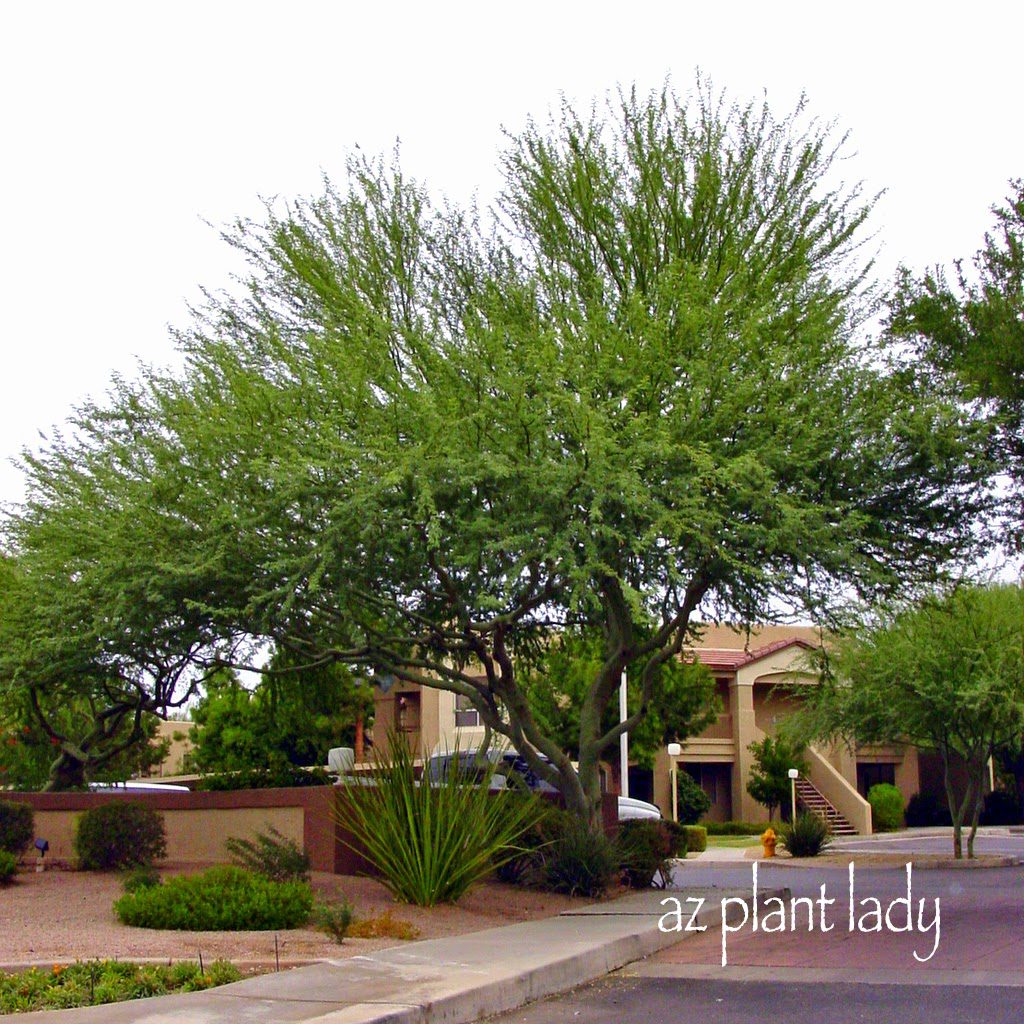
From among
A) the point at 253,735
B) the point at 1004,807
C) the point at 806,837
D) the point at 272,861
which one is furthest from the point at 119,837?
the point at 1004,807

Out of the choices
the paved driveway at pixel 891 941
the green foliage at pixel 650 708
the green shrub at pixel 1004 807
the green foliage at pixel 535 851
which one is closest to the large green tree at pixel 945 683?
the paved driveway at pixel 891 941

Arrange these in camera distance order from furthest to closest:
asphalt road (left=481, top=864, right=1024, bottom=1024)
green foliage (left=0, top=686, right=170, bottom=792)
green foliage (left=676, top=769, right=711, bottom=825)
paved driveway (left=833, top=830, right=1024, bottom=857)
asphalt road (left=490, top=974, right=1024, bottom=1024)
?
green foliage (left=676, top=769, right=711, bottom=825) < paved driveway (left=833, top=830, right=1024, bottom=857) < green foliage (left=0, top=686, right=170, bottom=792) < asphalt road (left=481, top=864, right=1024, bottom=1024) < asphalt road (left=490, top=974, right=1024, bottom=1024)

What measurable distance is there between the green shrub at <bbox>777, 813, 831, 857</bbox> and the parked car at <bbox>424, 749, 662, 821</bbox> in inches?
124

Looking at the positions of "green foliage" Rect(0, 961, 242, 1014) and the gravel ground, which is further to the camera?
the gravel ground

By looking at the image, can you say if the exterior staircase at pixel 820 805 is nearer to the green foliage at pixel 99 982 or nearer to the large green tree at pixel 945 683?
the large green tree at pixel 945 683

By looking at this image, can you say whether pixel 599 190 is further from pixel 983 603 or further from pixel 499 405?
pixel 983 603

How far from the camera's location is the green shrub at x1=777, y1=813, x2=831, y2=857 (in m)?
30.9

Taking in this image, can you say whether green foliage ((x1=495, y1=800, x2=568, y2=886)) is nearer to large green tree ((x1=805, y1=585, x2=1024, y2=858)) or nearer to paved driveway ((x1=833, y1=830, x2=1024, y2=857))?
large green tree ((x1=805, y1=585, x2=1024, y2=858))

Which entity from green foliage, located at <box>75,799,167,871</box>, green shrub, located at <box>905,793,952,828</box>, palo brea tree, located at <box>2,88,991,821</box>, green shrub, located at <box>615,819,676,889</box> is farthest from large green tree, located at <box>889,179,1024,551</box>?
green shrub, located at <box>905,793,952,828</box>

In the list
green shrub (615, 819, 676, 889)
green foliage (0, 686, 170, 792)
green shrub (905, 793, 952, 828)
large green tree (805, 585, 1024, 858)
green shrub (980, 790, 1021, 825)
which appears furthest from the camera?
green shrub (980, 790, 1021, 825)

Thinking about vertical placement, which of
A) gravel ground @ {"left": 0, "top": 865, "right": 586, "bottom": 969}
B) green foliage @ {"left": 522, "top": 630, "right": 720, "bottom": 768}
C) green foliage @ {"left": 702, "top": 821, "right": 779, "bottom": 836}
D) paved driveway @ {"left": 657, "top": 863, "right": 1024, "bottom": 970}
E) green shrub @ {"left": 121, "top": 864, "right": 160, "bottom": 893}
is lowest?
green foliage @ {"left": 702, "top": 821, "right": 779, "bottom": 836}

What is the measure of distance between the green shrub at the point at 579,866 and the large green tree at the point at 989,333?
668 cm

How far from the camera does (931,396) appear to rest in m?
16.7

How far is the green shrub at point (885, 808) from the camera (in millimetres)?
50688
